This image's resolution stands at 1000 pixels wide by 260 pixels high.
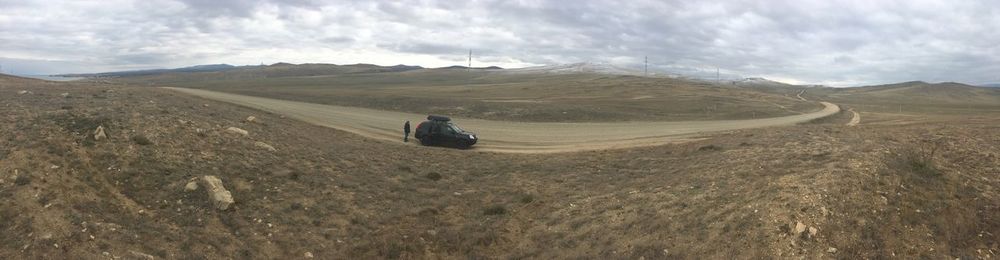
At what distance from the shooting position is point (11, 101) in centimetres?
2106

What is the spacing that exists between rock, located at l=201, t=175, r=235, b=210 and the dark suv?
15.2 meters

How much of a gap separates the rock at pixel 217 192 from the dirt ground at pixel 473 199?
258 millimetres

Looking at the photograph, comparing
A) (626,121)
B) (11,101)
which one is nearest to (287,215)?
(11,101)

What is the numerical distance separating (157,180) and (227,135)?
236 inches

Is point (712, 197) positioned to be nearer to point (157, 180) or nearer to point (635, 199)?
point (635, 199)

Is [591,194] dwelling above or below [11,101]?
below

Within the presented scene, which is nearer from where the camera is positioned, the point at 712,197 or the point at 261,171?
the point at 712,197

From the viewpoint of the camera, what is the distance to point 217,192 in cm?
1473

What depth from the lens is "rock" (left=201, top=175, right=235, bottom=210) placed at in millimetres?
14289

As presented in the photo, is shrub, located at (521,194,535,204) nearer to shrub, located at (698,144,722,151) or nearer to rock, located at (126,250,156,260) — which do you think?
shrub, located at (698,144,722,151)

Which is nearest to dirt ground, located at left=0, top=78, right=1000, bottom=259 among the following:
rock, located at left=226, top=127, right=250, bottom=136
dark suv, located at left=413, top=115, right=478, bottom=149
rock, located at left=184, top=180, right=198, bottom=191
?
rock, located at left=184, top=180, right=198, bottom=191

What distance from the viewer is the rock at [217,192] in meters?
14.3

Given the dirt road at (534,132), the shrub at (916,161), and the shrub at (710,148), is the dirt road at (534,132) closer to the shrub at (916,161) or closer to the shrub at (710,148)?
the shrub at (710,148)

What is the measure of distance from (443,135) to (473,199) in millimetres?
12771
